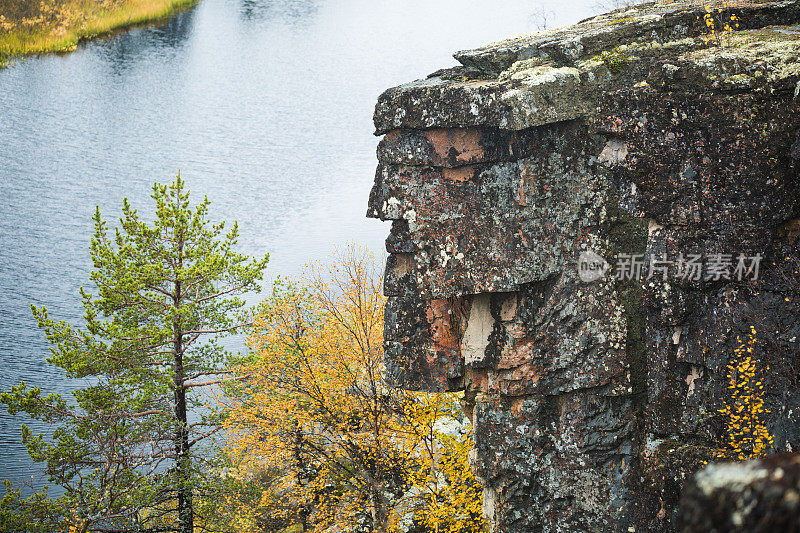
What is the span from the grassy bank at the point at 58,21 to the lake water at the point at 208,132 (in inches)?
49.9

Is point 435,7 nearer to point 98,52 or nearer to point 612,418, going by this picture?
point 98,52

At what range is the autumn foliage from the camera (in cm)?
2306

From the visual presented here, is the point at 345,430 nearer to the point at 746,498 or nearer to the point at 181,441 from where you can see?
the point at 181,441

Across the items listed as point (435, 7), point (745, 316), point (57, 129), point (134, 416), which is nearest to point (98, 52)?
point (57, 129)

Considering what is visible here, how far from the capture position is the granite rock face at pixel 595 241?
373 inches

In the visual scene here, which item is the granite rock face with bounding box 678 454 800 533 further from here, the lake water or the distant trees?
the lake water

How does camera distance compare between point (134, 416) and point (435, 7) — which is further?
point (435, 7)

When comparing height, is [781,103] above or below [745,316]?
above

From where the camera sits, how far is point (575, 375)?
1339 cm

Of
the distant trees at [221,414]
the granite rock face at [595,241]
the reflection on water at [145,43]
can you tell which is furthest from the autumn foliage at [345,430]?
the reflection on water at [145,43]

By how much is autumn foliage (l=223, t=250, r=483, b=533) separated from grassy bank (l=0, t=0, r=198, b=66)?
27184 millimetres

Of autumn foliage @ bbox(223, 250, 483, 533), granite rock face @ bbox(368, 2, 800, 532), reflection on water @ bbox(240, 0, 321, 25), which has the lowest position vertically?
autumn foliage @ bbox(223, 250, 483, 533)

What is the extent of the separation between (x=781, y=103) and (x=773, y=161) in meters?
0.83

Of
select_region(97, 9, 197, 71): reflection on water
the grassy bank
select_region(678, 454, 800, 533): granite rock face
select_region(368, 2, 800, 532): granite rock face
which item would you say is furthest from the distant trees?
select_region(97, 9, 197, 71): reflection on water
